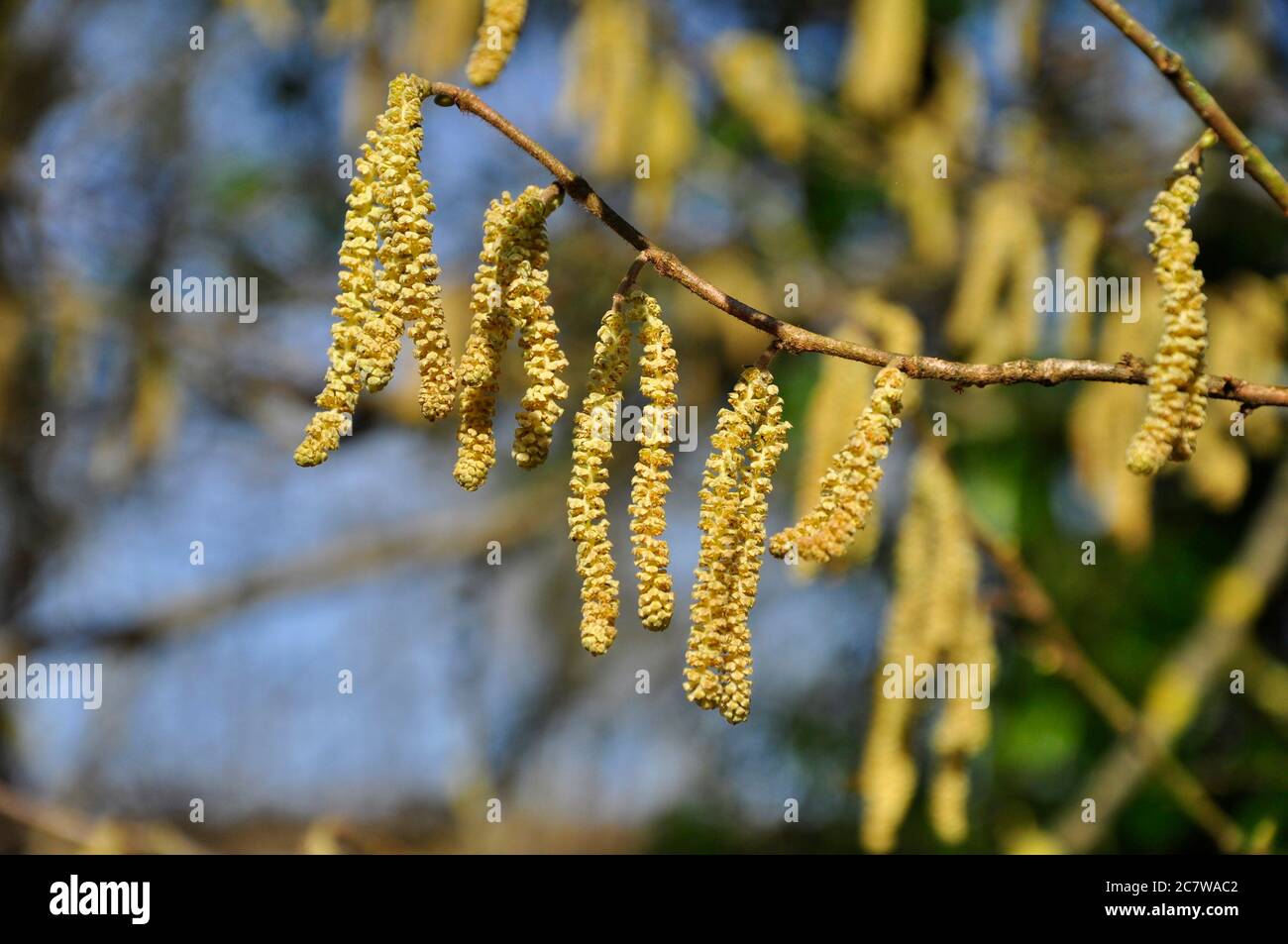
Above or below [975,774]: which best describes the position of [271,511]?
above

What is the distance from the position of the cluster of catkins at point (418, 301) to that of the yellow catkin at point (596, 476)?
35mm

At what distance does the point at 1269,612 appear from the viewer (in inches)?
178

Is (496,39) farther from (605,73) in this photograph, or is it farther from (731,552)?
(605,73)

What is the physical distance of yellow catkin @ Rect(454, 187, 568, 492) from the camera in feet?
3.32

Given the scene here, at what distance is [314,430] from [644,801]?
567cm

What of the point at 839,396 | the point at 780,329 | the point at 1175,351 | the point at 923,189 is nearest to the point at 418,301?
the point at 780,329

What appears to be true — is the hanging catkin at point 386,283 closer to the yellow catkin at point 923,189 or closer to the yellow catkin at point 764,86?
the yellow catkin at point 764,86

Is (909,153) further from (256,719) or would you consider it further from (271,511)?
(256,719)

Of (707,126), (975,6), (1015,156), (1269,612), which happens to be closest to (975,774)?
(1269,612)

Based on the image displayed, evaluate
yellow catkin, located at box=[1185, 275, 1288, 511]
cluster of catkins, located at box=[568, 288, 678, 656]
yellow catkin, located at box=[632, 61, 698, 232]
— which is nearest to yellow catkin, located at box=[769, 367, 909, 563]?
A: cluster of catkins, located at box=[568, 288, 678, 656]

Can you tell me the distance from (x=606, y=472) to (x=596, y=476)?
0.02 meters

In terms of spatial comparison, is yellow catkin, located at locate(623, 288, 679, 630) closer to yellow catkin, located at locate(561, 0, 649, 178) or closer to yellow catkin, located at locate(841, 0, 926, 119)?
yellow catkin, located at locate(561, 0, 649, 178)

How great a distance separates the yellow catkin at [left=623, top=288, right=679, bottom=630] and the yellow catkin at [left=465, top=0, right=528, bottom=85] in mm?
242

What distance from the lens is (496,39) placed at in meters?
0.91
